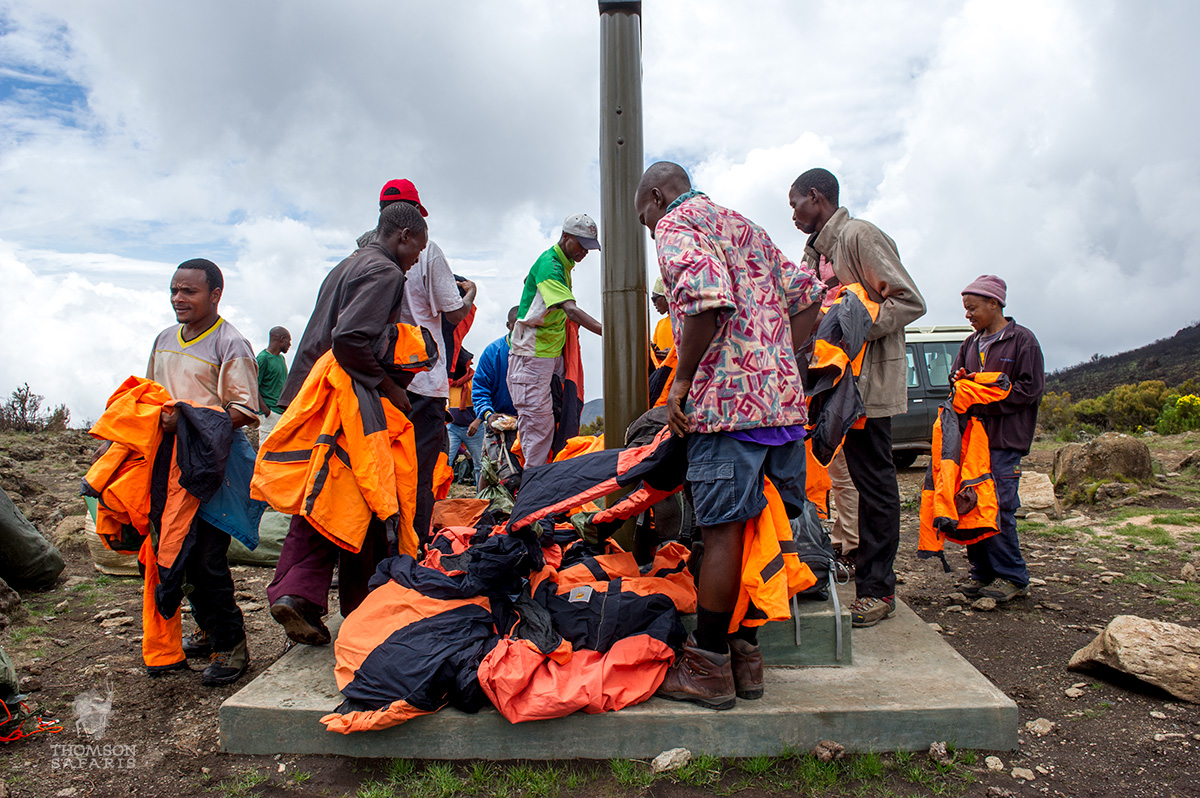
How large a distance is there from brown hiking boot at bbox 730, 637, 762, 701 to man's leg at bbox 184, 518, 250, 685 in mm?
2215

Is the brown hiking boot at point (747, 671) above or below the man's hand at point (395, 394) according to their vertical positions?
below

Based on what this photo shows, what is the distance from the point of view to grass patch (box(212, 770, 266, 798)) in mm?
2475

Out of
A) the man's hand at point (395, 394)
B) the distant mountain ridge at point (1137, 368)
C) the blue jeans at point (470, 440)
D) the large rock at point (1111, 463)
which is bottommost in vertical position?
the large rock at point (1111, 463)

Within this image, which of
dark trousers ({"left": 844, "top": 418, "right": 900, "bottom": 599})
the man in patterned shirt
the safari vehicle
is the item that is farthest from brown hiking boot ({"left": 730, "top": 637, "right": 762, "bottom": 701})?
the safari vehicle

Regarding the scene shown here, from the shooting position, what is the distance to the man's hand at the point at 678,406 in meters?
2.56

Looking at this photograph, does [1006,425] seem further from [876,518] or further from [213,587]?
[213,587]

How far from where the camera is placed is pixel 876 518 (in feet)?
11.6

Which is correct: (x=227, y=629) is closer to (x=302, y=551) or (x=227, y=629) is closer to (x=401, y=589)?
(x=302, y=551)

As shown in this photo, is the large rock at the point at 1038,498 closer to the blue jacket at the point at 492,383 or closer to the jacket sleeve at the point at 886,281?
the jacket sleeve at the point at 886,281

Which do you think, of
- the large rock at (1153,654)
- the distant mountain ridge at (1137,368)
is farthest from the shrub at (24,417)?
the distant mountain ridge at (1137,368)

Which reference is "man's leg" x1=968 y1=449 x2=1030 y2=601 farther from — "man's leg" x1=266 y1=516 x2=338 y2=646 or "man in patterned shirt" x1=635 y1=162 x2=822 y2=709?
"man's leg" x1=266 y1=516 x2=338 y2=646

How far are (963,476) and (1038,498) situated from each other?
136 inches

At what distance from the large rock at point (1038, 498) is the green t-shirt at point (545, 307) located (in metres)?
4.70

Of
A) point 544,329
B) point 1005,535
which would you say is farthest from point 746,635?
point 544,329
